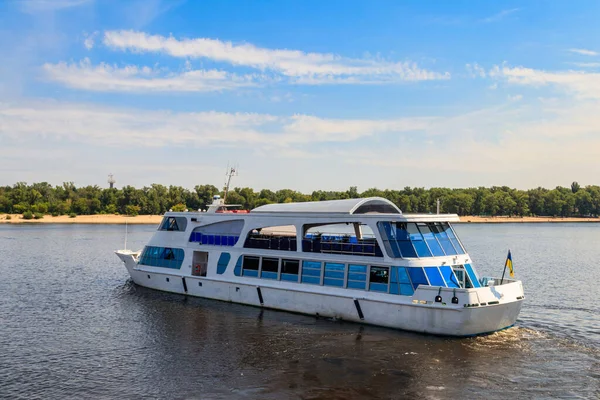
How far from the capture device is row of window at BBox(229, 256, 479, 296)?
26.1 meters

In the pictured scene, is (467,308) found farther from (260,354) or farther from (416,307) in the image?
(260,354)

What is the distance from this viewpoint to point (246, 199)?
166875 mm

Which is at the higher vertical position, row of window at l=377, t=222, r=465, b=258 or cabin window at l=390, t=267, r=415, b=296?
row of window at l=377, t=222, r=465, b=258

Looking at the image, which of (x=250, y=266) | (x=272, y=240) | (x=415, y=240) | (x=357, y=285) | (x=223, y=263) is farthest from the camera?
(x=223, y=263)

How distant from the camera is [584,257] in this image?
213 ft

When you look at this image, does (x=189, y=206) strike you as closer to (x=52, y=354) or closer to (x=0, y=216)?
(x=0, y=216)

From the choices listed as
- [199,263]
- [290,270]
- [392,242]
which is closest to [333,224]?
[290,270]

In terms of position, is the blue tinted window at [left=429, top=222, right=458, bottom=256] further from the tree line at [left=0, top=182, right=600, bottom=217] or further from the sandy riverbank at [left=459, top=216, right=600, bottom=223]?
the sandy riverbank at [left=459, top=216, right=600, bottom=223]

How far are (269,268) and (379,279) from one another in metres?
7.53

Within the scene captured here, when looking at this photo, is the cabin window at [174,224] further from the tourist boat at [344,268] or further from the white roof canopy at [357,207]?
the white roof canopy at [357,207]

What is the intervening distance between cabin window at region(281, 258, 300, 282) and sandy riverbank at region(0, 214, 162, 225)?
13380cm

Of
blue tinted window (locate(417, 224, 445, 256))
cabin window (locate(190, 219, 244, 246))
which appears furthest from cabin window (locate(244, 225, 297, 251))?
blue tinted window (locate(417, 224, 445, 256))

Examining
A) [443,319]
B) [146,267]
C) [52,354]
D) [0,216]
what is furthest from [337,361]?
[0,216]

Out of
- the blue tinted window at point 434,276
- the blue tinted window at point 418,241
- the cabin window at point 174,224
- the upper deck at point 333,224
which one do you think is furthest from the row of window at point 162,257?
the blue tinted window at point 434,276
